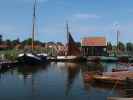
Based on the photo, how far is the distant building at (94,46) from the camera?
125125 mm

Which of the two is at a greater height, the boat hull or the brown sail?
the brown sail

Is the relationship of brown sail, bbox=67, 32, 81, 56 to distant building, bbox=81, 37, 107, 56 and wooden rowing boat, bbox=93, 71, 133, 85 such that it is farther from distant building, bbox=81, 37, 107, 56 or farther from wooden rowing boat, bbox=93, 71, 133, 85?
wooden rowing boat, bbox=93, 71, 133, 85

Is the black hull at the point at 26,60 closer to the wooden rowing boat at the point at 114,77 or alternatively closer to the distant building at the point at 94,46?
the distant building at the point at 94,46

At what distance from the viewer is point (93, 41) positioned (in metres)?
127

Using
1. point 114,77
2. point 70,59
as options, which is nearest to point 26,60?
point 70,59

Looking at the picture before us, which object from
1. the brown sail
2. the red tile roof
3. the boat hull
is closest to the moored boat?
the boat hull

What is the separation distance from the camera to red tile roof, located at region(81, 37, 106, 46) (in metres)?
126

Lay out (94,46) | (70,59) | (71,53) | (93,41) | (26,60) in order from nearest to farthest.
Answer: (26,60)
(70,59)
(71,53)
(94,46)
(93,41)

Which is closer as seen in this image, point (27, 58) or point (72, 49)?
point (27, 58)

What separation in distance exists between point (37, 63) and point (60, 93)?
54.3 meters

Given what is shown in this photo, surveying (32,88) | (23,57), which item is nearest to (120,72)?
(32,88)

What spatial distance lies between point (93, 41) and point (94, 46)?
7.97ft

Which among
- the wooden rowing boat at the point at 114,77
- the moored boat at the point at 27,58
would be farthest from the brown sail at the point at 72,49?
the wooden rowing boat at the point at 114,77

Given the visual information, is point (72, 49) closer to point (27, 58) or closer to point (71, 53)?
point (71, 53)
